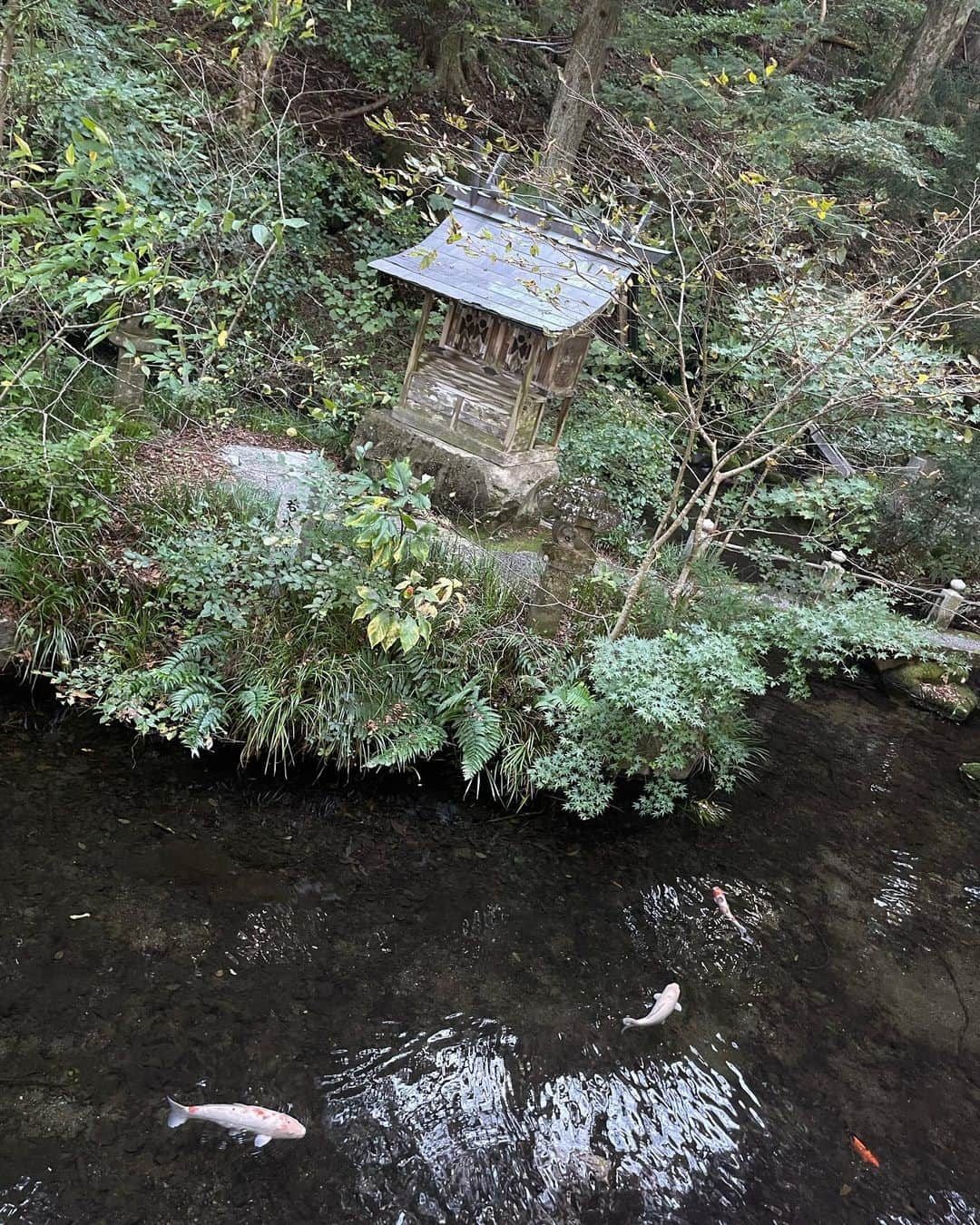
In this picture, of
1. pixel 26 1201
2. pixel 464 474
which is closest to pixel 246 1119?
pixel 26 1201

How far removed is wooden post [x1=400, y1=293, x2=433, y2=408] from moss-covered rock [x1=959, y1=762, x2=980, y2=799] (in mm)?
6551

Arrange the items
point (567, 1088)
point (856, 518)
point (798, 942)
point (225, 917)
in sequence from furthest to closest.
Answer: point (856, 518) → point (798, 942) → point (225, 917) → point (567, 1088)

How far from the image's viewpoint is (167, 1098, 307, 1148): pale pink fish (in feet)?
11.6

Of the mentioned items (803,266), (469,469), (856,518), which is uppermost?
(803,266)

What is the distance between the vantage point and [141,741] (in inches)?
228

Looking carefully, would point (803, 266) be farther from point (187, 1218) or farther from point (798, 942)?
point (187, 1218)

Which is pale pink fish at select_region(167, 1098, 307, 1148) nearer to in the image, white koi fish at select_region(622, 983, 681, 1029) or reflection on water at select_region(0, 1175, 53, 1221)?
reflection on water at select_region(0, 1175, 53, 1221)

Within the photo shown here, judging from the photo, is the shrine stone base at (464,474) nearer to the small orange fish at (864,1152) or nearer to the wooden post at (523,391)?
the wooden post at (523,391)

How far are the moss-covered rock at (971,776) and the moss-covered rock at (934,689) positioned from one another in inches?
41.0

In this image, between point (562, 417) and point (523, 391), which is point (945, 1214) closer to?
point (523, 391)

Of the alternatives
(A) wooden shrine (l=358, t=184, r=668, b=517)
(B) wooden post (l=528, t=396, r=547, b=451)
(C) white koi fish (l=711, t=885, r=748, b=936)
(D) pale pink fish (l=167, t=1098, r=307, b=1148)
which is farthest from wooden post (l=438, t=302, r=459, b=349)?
(D) pale pink fish (l=167, t=1098, r=307, b=1148)

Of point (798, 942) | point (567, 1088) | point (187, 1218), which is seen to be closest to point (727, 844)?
point (798, 942)

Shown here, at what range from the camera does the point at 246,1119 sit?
353 centimetres

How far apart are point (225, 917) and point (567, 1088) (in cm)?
206
